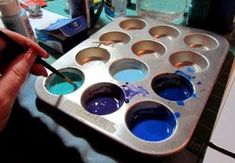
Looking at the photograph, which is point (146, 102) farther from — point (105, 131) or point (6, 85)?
point (6, 85)

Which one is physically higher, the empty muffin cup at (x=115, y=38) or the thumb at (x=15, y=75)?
the thumb at (x=15, y=75)

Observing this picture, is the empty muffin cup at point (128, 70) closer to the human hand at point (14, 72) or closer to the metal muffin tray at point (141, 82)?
the metal muffin tray at point (141, 82)

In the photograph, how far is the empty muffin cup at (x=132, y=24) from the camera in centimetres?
65

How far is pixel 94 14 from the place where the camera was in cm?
70

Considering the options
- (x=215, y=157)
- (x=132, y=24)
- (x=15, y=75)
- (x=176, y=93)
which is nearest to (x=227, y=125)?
(x=215, y=157)

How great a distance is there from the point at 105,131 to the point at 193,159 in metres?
0.15

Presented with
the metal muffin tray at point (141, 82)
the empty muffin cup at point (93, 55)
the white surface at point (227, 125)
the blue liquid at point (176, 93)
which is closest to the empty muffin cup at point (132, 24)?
the metal muffin tray at point (141, 82)

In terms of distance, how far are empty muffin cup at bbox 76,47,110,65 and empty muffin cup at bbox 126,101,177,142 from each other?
0.17m

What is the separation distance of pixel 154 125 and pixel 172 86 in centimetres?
11

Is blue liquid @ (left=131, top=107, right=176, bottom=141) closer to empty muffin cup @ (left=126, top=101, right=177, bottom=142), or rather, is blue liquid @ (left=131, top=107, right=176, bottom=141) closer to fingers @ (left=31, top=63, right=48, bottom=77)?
empty muffin cup @ (left=126, top=101, right=177, bottom=142)

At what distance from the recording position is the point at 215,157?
0.34 meters

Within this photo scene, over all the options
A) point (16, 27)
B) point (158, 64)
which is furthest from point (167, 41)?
point (16, 27)

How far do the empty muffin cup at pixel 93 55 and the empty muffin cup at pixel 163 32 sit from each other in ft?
0.45

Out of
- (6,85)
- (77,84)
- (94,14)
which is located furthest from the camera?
(94,14)
